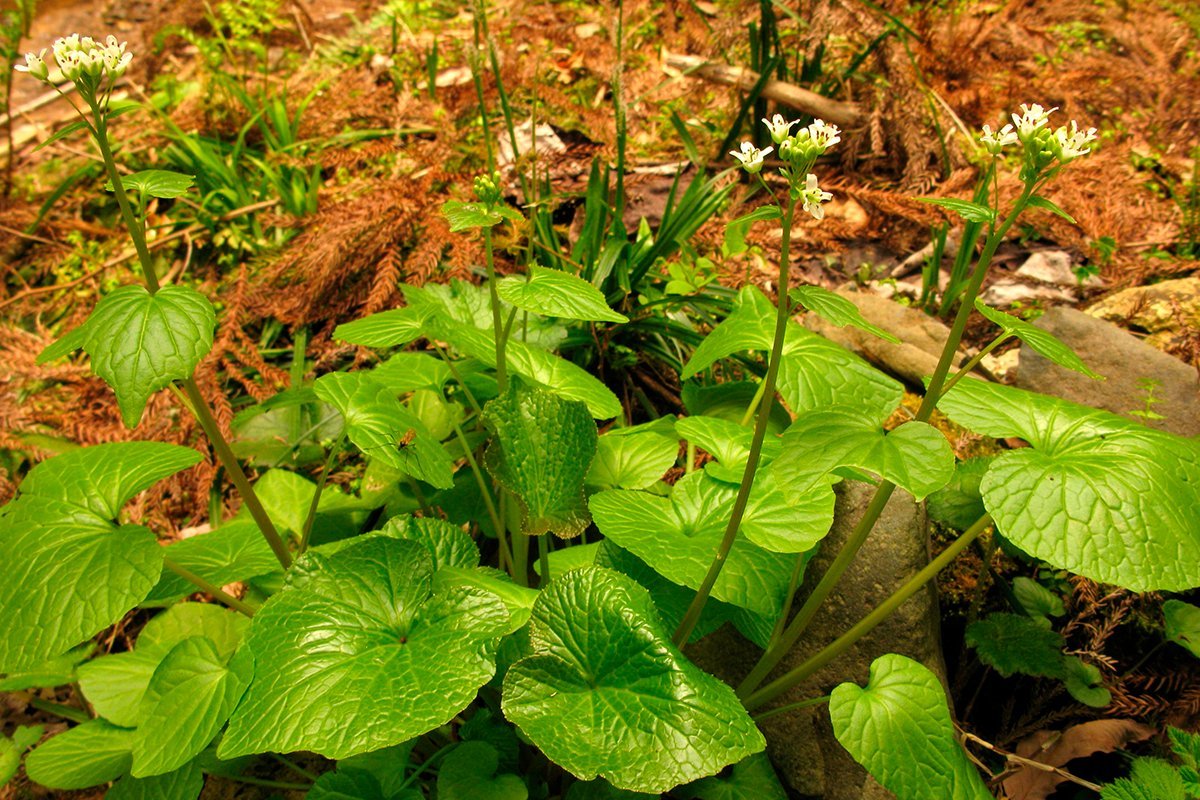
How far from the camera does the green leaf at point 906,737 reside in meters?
1.14

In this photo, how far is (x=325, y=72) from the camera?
379cm

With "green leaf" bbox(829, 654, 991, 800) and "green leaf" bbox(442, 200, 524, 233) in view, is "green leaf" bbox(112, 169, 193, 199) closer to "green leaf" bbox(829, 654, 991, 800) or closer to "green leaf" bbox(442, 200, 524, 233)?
"green leaf" bbox(442, 200, 524, 233)

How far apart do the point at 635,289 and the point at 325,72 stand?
244cm

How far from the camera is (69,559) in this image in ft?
3.86

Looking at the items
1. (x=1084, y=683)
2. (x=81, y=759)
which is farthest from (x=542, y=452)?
(x=1084, y=683)

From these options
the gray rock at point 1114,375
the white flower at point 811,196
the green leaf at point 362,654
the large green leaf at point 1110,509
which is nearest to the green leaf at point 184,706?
the green leaf at point 362,654

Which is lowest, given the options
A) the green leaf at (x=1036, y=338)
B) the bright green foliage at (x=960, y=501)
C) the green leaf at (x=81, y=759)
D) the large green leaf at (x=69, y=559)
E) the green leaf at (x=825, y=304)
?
the green leaf at (x=81, y=759)

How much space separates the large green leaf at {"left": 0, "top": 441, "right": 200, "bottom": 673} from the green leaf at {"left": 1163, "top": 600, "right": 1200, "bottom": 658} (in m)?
1.92

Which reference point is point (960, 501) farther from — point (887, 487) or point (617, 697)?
point (617, 697)

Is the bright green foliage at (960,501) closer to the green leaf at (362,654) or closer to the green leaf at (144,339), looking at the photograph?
the green leaf at (362,654)

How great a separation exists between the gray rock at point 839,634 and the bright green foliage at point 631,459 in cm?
40

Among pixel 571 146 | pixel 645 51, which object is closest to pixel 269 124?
pixel 571 146

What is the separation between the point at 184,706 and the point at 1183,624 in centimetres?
192

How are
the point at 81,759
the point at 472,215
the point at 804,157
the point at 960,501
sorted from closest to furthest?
the point at 804,157, the point at 472,215, the point at 81,759, the point at 960,501
